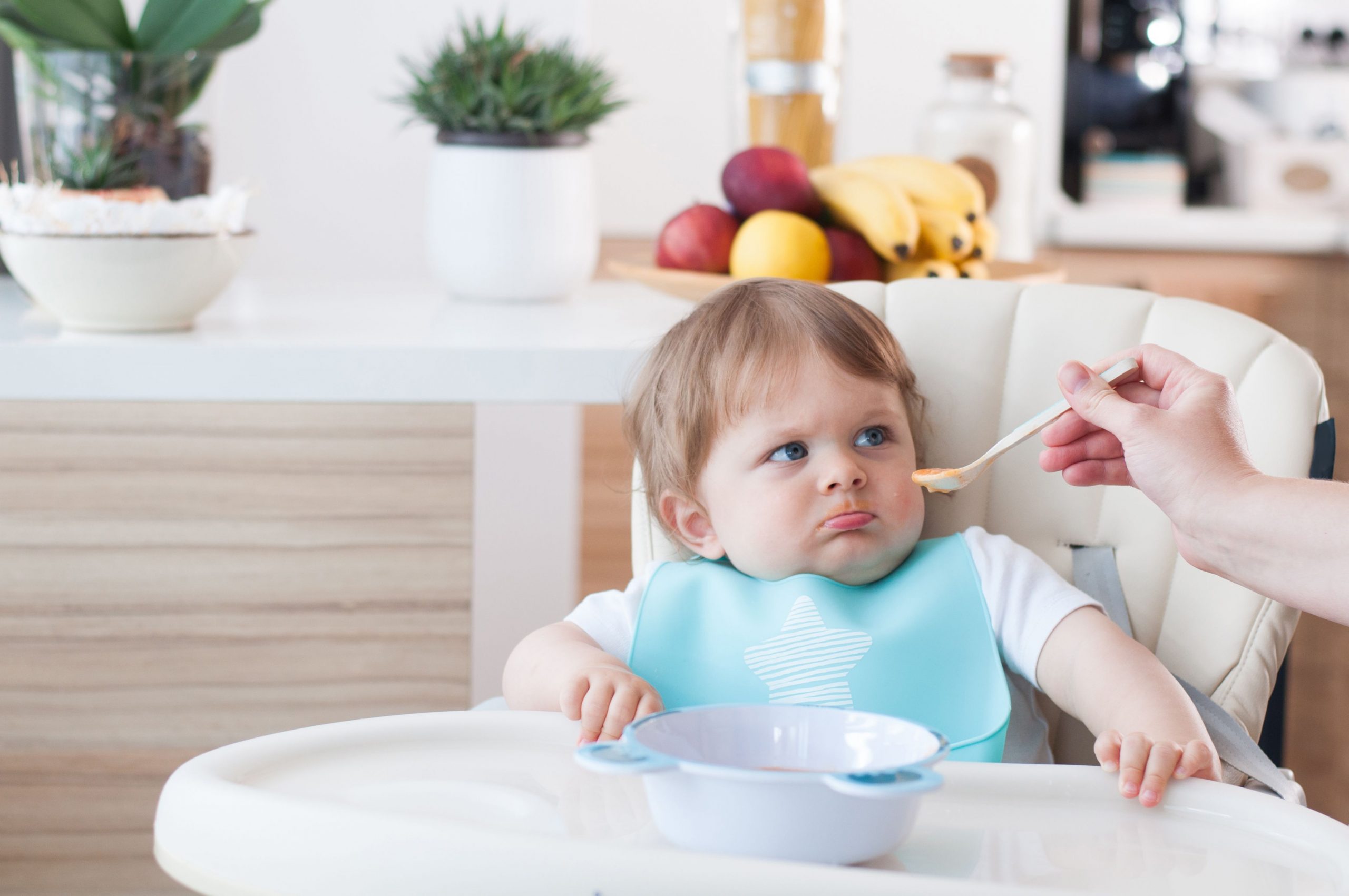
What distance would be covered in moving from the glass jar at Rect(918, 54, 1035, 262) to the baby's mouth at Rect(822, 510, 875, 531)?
91cm

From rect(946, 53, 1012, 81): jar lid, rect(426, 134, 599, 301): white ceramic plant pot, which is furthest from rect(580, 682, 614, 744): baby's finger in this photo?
rect(946, 53, 1012, 81): jar lid

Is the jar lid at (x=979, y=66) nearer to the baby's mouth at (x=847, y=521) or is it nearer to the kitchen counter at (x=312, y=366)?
the kitchen counter at (x=312, y=366)

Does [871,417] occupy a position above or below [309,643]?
above

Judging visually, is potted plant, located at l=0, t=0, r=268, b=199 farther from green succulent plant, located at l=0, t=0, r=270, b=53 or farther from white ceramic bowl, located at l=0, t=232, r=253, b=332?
white ceramic bowl, located at l=0, t=232, r=253, b=332

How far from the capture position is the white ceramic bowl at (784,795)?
574 mm

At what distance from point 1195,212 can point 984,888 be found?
2683 millimetres

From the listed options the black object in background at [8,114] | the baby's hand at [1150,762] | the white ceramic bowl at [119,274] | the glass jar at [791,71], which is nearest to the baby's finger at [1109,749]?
the baby's hand at [1150,762]

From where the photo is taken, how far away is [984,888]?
0.56 metres

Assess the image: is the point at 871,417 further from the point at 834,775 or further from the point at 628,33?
the point at 628,33

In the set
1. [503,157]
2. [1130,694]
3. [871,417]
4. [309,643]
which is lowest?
[309,643]

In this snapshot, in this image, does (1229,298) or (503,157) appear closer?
(503,157)

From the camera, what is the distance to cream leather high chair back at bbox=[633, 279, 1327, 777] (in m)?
1.00

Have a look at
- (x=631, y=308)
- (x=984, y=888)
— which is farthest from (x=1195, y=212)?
(x=984, y=888)

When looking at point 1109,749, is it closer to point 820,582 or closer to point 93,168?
point 820,582
